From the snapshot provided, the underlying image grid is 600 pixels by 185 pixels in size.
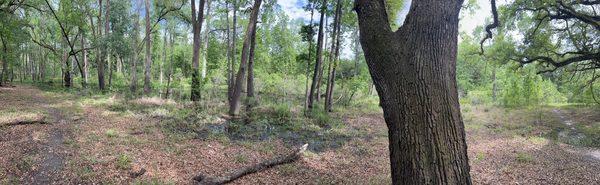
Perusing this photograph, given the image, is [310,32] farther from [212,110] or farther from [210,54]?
[210,54]

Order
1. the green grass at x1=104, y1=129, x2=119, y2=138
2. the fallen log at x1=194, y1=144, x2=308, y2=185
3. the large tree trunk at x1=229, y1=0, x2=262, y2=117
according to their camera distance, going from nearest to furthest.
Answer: the fallen log at x1=194, y1=144, x2=308, y2=185
the green grass at x1=104, y1=129, x2=119, y2=138
the large tree trunk at x1=229, y1=0, x2=262, y2=117

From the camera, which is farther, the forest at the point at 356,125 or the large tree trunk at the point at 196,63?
the large tree trunk at the point at 196,63

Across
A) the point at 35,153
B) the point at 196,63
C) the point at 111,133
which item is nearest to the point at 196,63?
the point at 196,63

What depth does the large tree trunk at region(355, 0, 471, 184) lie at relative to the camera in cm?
335

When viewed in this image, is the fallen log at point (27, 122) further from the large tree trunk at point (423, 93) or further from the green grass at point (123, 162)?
the large tree trunk at point (423, 93)

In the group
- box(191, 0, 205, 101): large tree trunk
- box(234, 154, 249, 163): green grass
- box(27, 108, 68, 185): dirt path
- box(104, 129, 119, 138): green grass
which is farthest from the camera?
box(191, 0, 205, 101): large tree trunk

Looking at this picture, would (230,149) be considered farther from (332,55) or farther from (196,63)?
(332,55)

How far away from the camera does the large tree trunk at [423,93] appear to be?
3.35 meters

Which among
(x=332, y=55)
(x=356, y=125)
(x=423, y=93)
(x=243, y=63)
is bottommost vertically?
(x=356, y=125)

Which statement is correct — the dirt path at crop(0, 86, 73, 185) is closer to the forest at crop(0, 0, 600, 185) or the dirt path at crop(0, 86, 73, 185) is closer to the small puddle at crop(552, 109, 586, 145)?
the forest at crop(0, 0, 600, 185)

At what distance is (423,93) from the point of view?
3.39m

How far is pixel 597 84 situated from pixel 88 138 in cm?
2820

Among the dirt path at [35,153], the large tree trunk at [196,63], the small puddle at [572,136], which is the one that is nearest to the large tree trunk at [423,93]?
the dirt path at [35,153]

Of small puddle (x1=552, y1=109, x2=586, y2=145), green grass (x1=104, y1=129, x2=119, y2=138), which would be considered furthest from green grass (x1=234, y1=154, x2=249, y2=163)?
small puddle (x1=552, y1=109, x2=586, y2=145)
